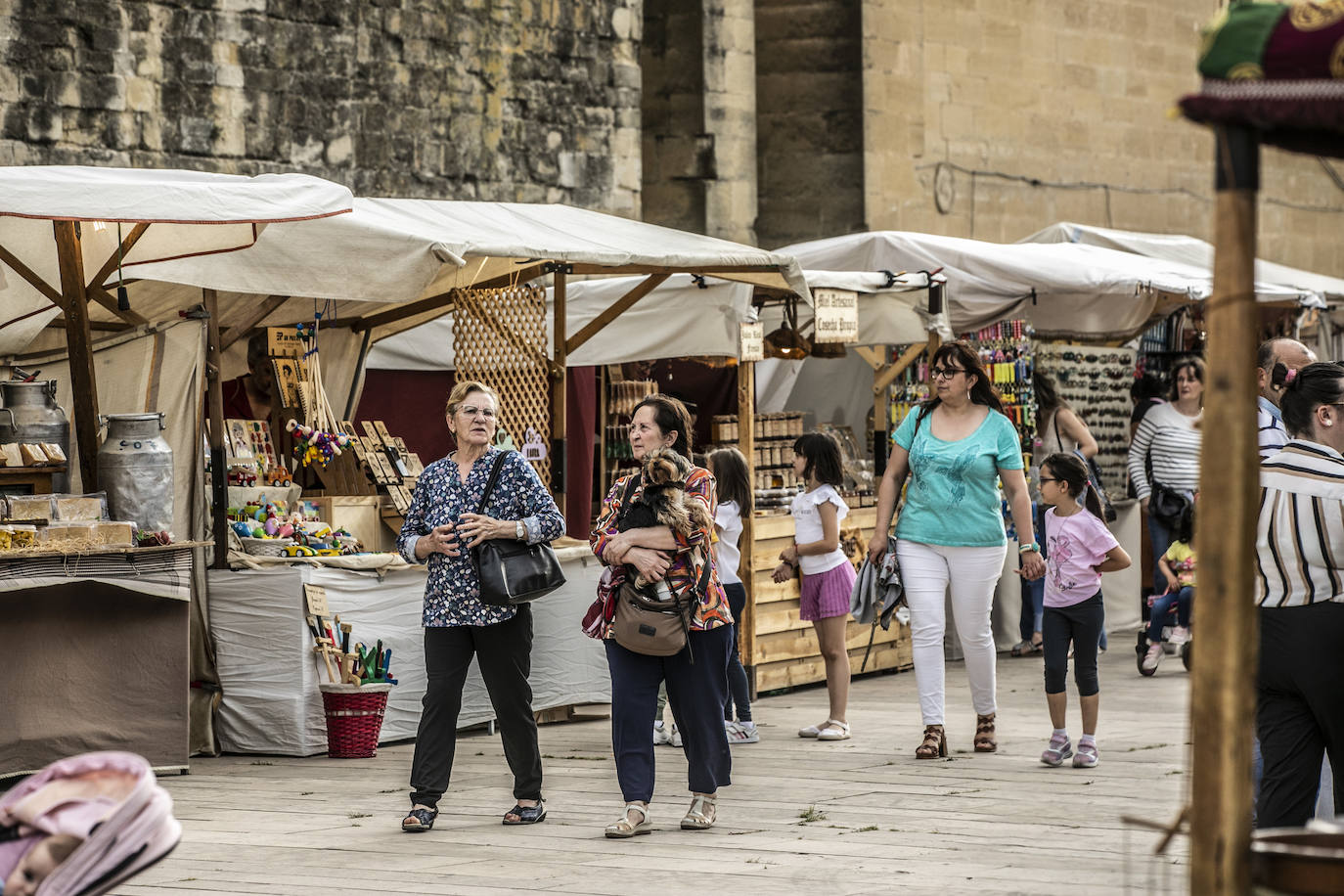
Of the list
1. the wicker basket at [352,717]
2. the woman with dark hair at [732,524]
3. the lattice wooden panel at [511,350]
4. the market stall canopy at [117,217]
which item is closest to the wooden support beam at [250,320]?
the market stall canopy at [117,217]

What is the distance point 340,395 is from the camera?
36.0ft

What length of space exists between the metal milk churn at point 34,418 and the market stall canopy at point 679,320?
3.81 metres

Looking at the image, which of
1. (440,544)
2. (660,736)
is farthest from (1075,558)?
(440,544)

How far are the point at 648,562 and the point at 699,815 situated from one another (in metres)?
0.94

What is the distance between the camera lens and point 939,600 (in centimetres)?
827

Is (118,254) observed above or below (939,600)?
above

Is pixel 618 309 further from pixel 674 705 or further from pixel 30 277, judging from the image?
pixel 674 705

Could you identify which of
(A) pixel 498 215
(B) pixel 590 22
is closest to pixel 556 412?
(A) pixel 498 215

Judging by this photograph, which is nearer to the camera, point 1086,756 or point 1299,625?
point 1299,625

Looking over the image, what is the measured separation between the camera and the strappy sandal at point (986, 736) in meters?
8.50

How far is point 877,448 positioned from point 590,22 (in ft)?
16.4

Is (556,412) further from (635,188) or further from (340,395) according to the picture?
(635,188)

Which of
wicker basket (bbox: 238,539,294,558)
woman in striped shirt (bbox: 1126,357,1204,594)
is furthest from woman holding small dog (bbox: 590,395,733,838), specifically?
woman in striped shirt (bbox: 1126,357,1204,594)

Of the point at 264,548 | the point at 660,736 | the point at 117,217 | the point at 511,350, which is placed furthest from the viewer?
the point at 511,350
